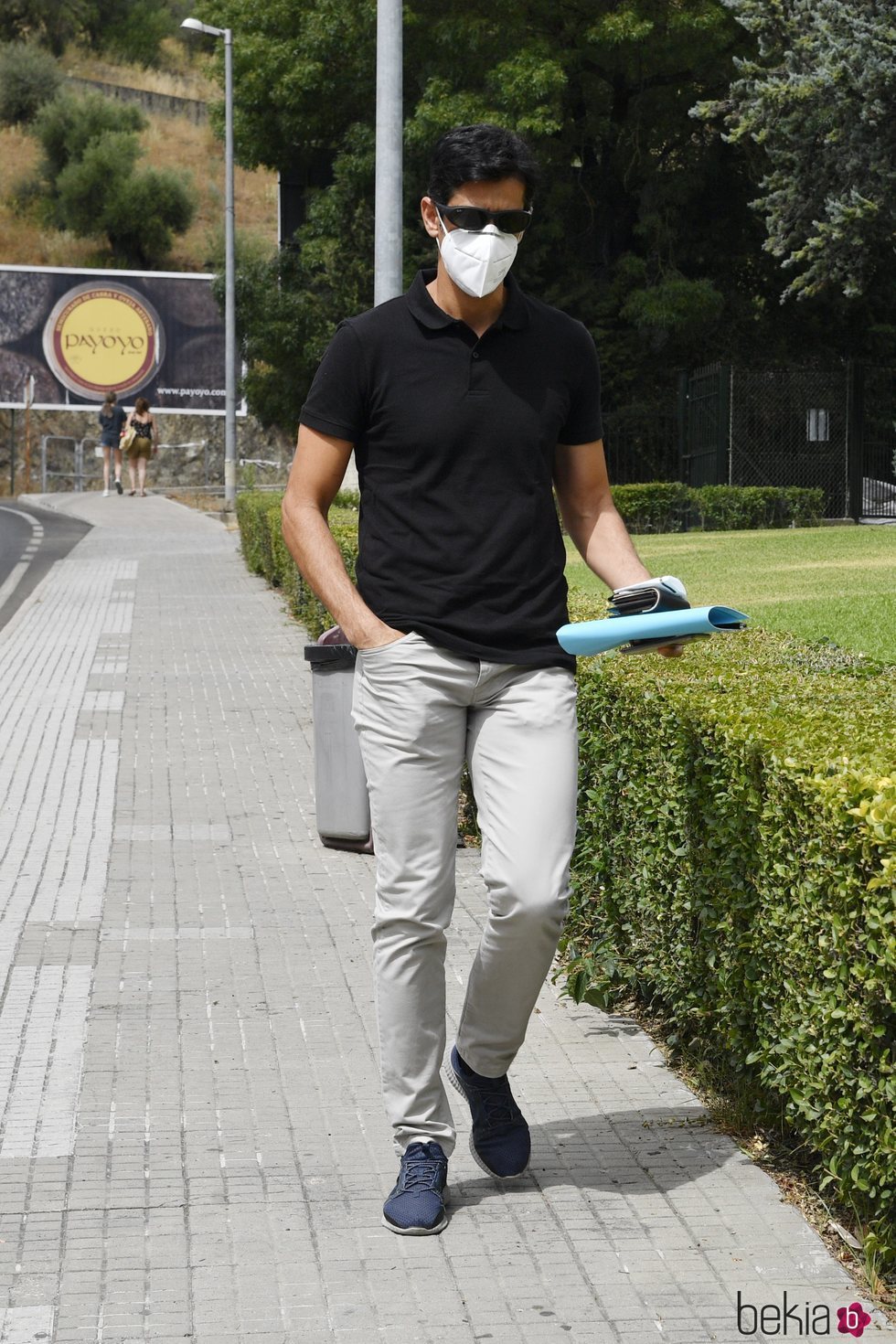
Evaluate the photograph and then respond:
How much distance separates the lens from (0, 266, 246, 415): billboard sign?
153 feet

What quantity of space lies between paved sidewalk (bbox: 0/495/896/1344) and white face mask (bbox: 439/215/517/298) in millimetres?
1935

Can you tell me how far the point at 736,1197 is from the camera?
149 inches

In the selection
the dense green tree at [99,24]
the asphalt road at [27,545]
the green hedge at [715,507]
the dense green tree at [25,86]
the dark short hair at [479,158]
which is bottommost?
the asphalt road at [27,545]

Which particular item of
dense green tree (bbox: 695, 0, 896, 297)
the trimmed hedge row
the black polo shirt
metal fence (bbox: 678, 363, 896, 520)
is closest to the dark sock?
the trimmed hedge row

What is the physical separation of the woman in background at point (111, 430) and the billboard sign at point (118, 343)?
9.27 meters

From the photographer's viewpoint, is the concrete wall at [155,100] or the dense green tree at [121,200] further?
the concrete wall at [155,100]

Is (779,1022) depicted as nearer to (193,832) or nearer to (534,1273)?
(534,1273)

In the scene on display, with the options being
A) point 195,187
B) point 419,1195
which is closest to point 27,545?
point 419,1195

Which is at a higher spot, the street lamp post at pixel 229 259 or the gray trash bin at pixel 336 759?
the street lamp post at pixel 229 259

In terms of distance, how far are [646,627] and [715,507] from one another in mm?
21178

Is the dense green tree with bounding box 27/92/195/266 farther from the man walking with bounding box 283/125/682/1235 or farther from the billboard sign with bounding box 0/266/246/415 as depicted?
the man walking with bounding box 283/125/682/1235

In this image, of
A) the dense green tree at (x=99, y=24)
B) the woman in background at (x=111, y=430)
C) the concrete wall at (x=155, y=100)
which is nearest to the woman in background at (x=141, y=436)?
the woman in background at (x=111, y=430)

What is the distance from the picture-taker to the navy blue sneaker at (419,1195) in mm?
3568

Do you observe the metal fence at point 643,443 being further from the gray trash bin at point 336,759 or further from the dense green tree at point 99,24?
the dense green tree at point 99,24
